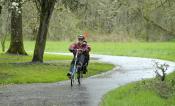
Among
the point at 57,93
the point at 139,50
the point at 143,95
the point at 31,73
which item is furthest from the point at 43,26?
the point at 139,50

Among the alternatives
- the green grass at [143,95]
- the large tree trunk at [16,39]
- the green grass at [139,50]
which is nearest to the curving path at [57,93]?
the green grass at [143,95]

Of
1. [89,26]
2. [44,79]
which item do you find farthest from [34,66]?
[89,26]

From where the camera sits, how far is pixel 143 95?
57.1 feet

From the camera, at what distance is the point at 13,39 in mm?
44625

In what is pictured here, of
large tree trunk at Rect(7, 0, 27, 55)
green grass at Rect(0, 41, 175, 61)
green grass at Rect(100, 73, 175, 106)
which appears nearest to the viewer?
green grass at Rect(100, 73, 175, 106)

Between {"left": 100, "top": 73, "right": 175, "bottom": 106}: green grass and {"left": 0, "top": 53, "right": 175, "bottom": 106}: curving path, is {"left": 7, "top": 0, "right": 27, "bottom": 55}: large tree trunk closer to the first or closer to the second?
{"left": 0, "top": 53, "right": 175, "bottom": 106}: curving path

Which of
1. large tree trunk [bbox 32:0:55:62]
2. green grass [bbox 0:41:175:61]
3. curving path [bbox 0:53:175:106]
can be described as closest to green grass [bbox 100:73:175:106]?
curving path [bbox 0:53:175:106]

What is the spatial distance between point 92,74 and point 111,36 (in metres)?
71.7

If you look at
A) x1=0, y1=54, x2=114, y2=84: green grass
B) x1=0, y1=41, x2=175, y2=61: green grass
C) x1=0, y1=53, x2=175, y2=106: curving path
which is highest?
x1=0, y1=53, x2=175, y2=106: curving path

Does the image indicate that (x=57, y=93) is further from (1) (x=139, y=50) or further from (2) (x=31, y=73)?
(1) (x=139, y=50)

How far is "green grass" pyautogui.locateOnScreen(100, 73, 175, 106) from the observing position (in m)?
15.9

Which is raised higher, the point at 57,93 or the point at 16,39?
the point at 16,39

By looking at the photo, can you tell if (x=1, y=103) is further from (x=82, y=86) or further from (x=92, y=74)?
(x=92, y=74)

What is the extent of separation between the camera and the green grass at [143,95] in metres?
15.9
